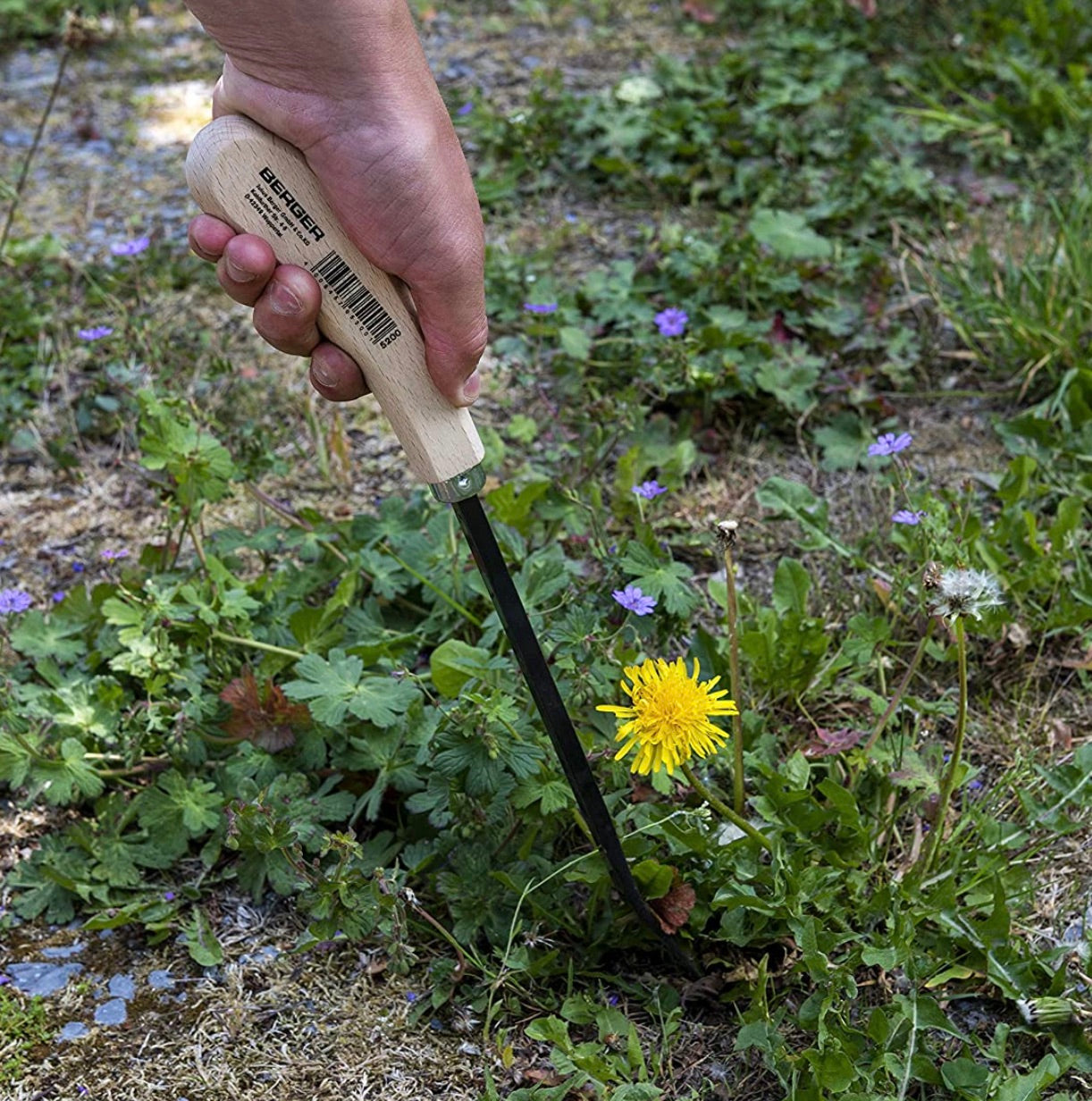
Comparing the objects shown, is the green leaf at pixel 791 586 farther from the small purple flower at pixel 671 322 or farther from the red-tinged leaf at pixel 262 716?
the red-tinged leaf at pixel 262 716

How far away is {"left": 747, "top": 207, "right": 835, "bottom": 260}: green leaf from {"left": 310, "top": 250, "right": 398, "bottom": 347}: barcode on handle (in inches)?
68.7

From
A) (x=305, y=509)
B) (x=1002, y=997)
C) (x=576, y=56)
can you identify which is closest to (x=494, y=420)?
(x=305, y=509)

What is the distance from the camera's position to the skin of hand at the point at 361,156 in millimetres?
1511

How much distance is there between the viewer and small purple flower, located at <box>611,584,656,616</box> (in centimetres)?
190

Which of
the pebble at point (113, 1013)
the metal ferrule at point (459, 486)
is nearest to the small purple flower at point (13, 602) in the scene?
the pebble at point (113, 1013)

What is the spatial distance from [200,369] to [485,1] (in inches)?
98.0

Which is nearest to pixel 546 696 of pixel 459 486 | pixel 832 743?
pixel 459 486

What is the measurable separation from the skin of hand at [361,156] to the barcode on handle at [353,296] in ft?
0.07

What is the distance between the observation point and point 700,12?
177 inches

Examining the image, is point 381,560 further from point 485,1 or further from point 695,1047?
point 485,1

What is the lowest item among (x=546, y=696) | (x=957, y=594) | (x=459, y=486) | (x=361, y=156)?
(x=546, y=696)

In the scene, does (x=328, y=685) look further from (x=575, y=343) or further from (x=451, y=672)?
(x=575, y=343)

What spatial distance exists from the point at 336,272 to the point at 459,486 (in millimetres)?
323

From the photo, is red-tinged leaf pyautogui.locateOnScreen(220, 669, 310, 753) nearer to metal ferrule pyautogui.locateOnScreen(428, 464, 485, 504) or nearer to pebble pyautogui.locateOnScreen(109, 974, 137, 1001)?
pebble pyautogui.locateOnScreen(109, 974, 137, 1001)
